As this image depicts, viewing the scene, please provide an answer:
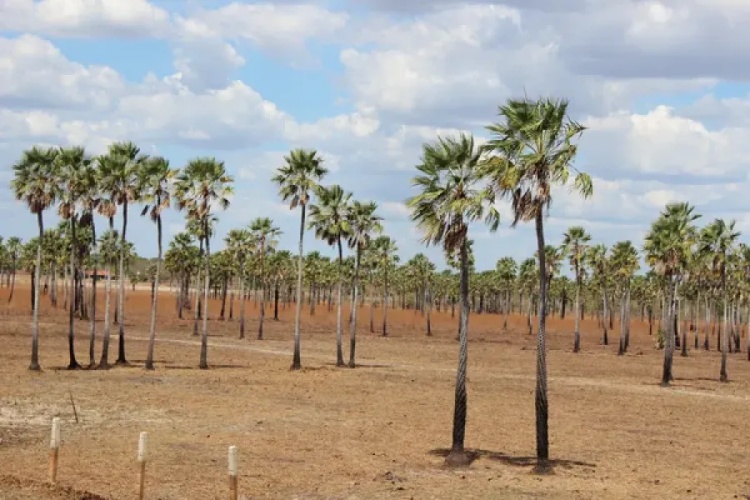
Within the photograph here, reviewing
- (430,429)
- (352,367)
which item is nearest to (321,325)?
(352,367)

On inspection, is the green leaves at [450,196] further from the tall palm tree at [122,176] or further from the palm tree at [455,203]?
the tall palm tree at [122,176]

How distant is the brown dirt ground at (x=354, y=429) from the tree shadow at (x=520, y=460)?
17 cm

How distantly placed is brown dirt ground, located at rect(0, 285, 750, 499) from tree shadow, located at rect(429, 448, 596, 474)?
0.55 feet

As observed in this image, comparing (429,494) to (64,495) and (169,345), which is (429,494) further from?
(169,345)

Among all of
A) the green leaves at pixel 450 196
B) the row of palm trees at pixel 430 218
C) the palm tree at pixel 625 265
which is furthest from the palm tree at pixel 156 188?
the palm tree at pixel 625 265

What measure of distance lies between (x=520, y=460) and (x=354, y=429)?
802 centimetres

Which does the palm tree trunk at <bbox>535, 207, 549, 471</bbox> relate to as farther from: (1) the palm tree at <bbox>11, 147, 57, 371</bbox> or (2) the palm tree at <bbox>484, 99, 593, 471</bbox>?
(1) the palm tree at <bbox>11, 147, 57, 371</bbox>

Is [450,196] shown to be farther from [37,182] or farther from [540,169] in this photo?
[37,182]

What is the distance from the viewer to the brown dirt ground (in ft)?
86.6

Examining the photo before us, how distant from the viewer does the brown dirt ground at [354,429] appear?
26.4 metres

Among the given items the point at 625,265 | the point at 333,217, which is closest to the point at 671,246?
the point at 333,217

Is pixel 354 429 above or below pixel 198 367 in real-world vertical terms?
above

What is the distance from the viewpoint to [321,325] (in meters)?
144

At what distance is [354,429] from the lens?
37.2 m
